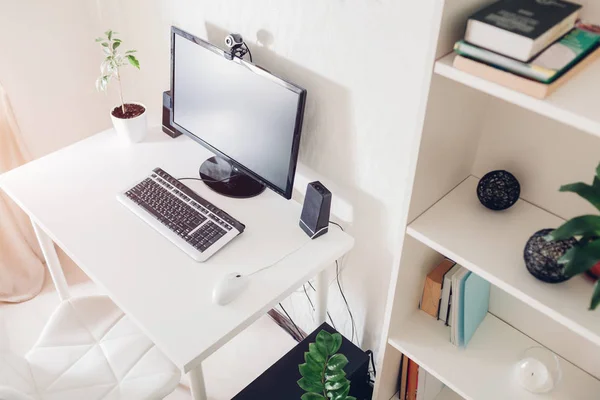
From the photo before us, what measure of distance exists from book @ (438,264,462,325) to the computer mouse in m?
0.50

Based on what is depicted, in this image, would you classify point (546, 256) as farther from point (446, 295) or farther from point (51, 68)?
point (51, 68)

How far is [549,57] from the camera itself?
86 cm

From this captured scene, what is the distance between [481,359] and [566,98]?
2.53 feet

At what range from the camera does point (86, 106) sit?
2355mm

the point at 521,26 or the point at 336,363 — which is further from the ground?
the point at 521,26

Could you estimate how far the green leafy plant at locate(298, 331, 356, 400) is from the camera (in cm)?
132

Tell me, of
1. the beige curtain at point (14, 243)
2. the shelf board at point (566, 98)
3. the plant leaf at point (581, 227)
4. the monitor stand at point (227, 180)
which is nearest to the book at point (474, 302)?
the plant leaf at point (581, 227)

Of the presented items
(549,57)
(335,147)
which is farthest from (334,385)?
(549,57)

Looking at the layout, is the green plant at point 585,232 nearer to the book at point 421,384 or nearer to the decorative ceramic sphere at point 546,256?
the decorative ceramic sphere at point 546,256

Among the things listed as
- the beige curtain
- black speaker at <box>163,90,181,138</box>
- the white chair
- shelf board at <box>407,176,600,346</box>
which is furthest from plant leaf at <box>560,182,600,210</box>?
the beige curtain

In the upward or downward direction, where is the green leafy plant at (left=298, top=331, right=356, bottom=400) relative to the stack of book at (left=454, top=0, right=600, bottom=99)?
downward

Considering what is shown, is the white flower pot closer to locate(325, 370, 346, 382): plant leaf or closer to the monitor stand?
the monitor stand

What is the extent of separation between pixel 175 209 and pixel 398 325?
0.70m

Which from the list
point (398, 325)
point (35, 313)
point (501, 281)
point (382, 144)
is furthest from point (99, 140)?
point (501, 281)
